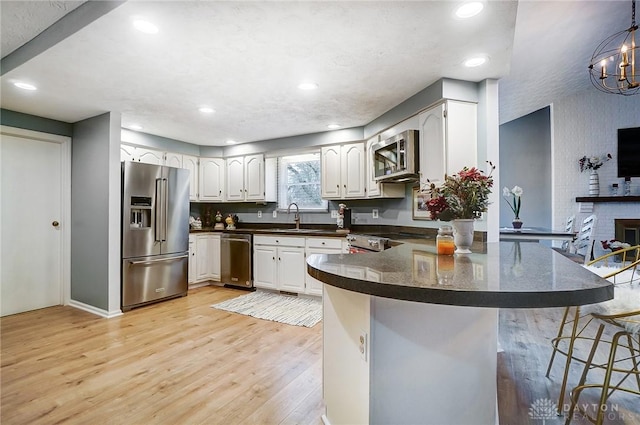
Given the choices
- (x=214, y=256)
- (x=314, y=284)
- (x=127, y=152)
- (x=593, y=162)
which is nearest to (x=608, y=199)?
(x=593, y=162)

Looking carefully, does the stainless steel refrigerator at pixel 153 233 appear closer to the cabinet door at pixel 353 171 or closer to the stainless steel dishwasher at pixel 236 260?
the stainless steel dishwasher at pixel 236 260

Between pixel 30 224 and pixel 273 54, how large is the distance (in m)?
3.61

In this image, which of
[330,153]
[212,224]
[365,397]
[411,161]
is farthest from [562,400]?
[212,224]

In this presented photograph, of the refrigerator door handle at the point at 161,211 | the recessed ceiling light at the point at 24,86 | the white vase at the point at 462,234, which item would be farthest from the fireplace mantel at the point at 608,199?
the recessed ceiling light at the point at 24,86

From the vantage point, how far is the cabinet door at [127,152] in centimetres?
412

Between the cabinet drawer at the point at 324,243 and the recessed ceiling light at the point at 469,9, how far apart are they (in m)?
2.69

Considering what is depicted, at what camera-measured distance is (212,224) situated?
558cm

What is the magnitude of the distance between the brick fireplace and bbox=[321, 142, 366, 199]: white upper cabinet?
4392mm

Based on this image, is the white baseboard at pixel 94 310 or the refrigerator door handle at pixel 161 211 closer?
the white baseboard at pixel 94 310

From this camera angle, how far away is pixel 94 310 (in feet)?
11.8

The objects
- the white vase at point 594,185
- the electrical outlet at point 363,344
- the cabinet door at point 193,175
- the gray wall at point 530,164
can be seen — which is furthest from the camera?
the gray wall at point 530,164

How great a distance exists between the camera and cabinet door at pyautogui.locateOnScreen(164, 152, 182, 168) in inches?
185

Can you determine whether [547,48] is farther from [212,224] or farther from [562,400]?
[212,224]

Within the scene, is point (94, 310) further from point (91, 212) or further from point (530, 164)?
point (530, 164)
